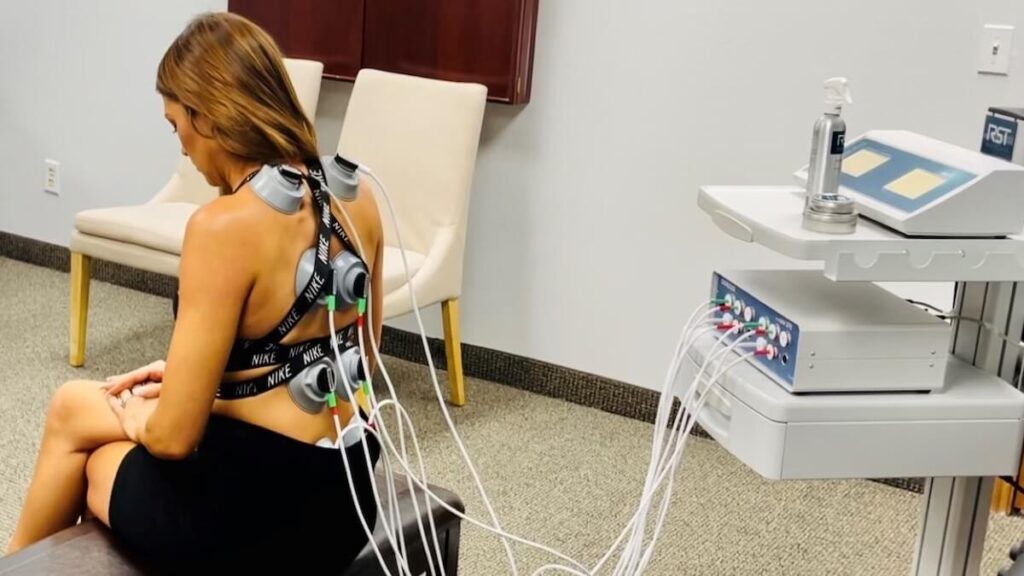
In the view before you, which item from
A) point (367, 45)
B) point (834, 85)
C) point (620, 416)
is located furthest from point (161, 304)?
point (834, 85)

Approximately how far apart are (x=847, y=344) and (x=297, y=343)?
75 centimetres

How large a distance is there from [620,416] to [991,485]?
5.34ft

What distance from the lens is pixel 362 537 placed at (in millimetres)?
1778

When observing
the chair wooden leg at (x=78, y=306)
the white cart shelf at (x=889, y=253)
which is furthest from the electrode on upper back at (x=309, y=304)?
the chair wooden leg at (x=78, y=306)

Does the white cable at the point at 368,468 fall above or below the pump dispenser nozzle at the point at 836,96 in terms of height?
below

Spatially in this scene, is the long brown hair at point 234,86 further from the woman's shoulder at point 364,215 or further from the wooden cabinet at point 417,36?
the wooden cabinet at point 417,36

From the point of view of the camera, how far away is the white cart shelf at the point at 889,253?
4.97 ft

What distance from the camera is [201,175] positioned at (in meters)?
3.48

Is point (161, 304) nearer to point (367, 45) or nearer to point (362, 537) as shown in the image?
point (367, 45)

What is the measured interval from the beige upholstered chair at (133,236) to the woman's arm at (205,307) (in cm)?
171

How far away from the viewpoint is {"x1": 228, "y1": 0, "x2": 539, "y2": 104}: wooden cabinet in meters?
3.24

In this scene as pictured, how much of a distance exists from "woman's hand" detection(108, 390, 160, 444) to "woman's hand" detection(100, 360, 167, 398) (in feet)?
0.05

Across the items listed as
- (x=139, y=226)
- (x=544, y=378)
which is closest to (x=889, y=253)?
(x=544, y=378)

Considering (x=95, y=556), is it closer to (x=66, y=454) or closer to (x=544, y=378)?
(x=66, y=454)
